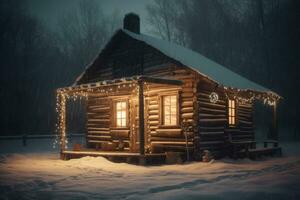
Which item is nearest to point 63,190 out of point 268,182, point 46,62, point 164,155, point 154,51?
point 268,182

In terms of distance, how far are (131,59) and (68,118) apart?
2498cm

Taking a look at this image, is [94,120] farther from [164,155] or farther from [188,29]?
[188,29]

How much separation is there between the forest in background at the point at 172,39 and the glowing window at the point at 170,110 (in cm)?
1811

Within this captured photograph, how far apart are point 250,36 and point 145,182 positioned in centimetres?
3074

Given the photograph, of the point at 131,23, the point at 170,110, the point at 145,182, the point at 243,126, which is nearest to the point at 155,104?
the point at 170,110

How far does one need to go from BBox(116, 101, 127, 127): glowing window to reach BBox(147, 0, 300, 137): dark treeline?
59.6 feet

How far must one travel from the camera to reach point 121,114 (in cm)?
1984

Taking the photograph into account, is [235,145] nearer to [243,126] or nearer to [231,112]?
[231,112]

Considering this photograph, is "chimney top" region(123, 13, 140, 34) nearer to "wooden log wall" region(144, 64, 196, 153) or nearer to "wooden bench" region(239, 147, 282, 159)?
"wooden log wall" region(144, 64, 196, 153)

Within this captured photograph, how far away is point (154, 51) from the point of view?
18703 millimetres

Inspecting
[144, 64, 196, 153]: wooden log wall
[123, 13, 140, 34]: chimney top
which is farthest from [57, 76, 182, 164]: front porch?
[123, 13, 140, 34]: chimney top

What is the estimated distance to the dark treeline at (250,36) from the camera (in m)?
33.4

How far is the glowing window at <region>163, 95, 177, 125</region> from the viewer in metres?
17.6

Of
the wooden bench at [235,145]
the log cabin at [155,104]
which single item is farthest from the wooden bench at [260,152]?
the log cabin at [155,104]
